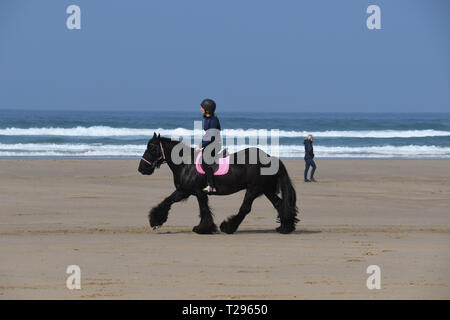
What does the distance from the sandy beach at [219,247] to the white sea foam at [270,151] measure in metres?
16.8

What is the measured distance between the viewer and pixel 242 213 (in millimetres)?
13219

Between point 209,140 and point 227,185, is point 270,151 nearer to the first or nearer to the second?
point 227,185

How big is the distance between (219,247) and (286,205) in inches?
80.1

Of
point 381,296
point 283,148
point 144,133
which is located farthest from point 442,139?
point 381,296

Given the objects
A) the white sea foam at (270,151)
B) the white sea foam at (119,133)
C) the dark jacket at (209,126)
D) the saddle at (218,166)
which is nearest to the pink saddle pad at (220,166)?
the saddle at (218,166)

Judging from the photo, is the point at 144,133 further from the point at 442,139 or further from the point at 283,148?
the point at 442,139

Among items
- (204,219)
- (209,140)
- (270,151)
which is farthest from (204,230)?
(270,151)

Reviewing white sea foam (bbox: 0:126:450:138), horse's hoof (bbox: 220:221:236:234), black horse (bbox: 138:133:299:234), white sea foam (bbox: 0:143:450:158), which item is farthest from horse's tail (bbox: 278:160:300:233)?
white sea foam (bbox: 0:126:450:138)

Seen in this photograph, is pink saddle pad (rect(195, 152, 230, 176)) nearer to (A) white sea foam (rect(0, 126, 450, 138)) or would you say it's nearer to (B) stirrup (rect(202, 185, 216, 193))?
(B) stirrup (rect(202, 185, 216, 193))

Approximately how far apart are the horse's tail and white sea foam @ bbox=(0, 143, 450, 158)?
25.3 meters

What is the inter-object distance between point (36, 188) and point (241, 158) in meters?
9.94

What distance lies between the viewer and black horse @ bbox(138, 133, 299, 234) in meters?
13.1

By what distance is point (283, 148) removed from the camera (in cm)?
4309

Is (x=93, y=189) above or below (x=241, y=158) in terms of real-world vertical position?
below
